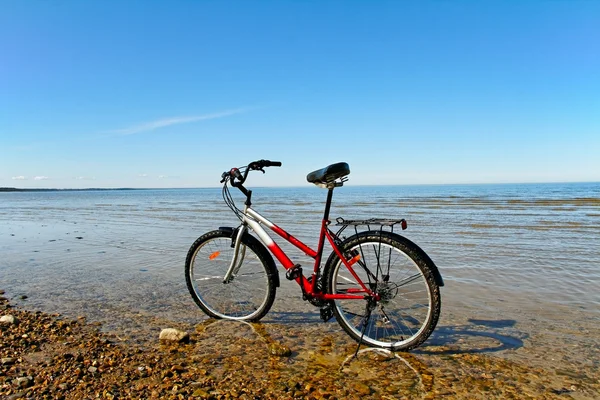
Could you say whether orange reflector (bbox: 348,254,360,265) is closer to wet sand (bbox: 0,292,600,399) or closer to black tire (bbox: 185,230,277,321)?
wet sand (bbox: 0,292,600,399)

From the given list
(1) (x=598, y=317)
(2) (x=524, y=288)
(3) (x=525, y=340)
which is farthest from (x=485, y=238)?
(3) (x=525, y=340)

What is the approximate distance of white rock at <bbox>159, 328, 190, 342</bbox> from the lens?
11.7 feet

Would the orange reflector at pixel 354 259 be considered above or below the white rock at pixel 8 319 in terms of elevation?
above

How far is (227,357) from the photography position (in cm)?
324

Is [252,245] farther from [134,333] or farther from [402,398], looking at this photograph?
[402,398]

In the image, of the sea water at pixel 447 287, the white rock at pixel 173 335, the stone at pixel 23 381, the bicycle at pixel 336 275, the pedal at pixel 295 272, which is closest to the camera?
the stone at pixel 23 381

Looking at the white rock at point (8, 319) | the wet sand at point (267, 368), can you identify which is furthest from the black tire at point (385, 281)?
the white rock at point (8, 319)

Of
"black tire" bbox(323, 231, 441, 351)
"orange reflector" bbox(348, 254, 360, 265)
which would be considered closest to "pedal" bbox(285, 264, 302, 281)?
"black tire" bbox(323, 231, 441, 351)

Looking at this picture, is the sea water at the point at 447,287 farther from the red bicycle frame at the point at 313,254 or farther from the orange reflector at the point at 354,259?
the orange reflector at the point at 354,259

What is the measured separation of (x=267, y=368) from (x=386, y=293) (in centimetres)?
126

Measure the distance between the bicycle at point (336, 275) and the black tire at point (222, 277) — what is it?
1 centimetres

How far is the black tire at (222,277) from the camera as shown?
418 cm

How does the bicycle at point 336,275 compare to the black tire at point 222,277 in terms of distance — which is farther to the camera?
the black tire at point 222,277

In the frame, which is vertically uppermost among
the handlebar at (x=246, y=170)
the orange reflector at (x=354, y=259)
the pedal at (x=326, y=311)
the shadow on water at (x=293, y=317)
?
the handlebar at (x=246, y=170)
